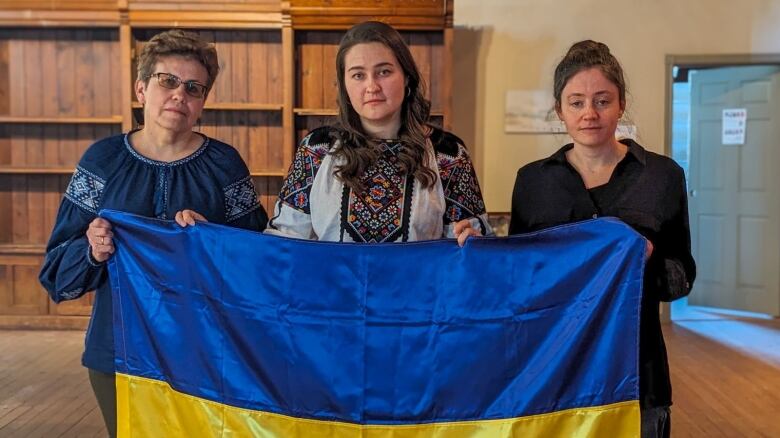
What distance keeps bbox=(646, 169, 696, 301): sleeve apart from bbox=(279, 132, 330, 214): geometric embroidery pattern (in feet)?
2.73

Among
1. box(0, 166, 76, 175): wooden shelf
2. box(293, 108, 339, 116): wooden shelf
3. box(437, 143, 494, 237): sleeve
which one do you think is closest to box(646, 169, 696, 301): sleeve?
box(437, 143, 494, 237): sleeve

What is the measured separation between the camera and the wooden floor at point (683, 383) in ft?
11.2

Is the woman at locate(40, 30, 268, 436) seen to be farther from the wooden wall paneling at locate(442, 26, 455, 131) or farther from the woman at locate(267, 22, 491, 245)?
the wooden wall paneling at locate(442, 26, 455, 131)

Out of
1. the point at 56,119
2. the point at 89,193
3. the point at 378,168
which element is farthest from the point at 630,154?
the point at 56,119

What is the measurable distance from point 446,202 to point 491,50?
3.81m

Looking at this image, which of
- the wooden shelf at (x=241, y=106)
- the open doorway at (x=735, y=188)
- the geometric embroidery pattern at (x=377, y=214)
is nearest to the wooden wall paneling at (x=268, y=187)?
the wooden shelf at (x=241, y=106)

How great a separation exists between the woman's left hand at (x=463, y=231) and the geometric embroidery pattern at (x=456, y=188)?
0.18 feet

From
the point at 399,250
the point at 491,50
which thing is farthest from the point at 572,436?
the point at 491,50

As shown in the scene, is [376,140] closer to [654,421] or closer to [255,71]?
[654,421]

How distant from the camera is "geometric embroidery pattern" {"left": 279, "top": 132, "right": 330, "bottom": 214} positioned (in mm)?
1795

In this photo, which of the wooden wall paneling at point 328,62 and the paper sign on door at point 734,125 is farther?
the paper sign on door at point 734,125

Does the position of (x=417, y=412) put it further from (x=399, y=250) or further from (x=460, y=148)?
(x=460, y=148)

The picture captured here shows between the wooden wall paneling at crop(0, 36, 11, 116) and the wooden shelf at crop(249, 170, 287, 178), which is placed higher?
the wooden wall paneling at crop(0, 36, 11, 116)

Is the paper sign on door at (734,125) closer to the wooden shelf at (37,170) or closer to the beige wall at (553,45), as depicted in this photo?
the beige wall at (553,45)
